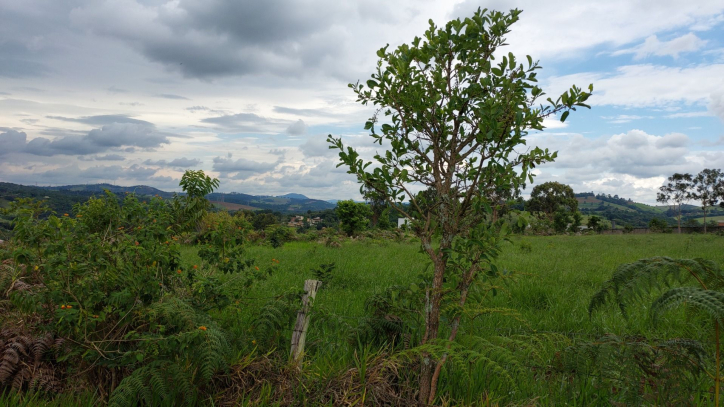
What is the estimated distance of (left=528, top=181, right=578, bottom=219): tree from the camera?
5112 cm

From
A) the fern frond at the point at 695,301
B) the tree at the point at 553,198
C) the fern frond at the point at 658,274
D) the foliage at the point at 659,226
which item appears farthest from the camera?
the tree at the point at 553,198

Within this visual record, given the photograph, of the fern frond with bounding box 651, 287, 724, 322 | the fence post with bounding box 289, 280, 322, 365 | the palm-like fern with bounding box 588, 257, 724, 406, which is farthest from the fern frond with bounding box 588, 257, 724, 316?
the fence post with bounding box 289, 280, 322, 365

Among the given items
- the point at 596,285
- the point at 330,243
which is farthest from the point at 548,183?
the point at 596,285

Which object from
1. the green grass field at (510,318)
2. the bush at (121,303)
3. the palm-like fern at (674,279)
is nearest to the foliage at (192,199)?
the bush at (121,303)

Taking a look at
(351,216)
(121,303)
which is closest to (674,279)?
(121,303)

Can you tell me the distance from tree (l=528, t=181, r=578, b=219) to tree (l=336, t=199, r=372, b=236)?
1381 inches

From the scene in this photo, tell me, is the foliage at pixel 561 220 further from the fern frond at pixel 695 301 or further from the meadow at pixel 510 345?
the fern frond at pixel 695 301

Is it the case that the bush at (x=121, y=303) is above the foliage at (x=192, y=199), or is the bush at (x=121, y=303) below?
below

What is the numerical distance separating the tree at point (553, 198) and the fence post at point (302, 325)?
2053 inches

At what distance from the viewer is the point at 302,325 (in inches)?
135

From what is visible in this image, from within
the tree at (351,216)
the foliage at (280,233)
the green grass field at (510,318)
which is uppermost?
the tree at (351,216)

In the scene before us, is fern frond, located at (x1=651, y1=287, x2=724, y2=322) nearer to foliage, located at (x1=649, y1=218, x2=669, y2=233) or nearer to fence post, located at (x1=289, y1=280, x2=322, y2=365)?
fence post, located at (x1=289, y1=280, x2=322, y2=365)

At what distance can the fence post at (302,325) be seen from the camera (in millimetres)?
3315

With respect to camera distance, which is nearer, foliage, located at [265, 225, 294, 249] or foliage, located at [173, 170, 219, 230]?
foliage, located at [173, 170, 219, 230]
